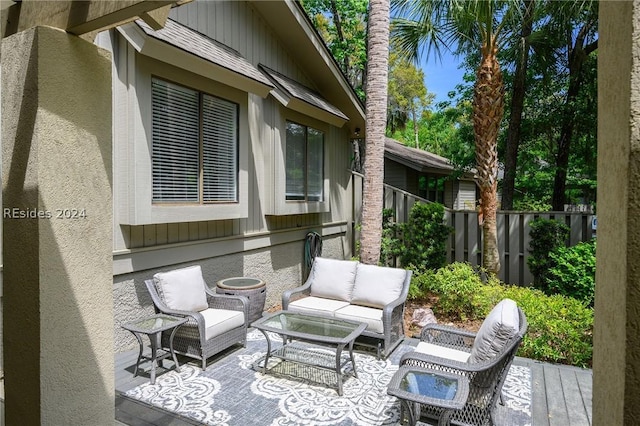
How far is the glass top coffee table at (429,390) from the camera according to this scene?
3.00m

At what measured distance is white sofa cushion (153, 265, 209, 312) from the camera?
196 inches

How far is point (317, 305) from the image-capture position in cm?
586

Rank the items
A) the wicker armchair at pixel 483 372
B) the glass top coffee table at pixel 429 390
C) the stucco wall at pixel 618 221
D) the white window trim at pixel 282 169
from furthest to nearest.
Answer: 1. the white window trim at pixel 282 169
2. the wicker armchair at pixel 483 372
3. the glass top coffee table at pixel 429 390
4. the stucco wall at pixel 618 221

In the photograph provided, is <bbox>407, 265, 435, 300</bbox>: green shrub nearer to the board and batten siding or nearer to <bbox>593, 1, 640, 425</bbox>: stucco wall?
the board and batten siding

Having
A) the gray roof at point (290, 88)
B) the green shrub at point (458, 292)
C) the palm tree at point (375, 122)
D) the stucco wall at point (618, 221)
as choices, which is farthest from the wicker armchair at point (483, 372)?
the gray roof at point (290, 88)

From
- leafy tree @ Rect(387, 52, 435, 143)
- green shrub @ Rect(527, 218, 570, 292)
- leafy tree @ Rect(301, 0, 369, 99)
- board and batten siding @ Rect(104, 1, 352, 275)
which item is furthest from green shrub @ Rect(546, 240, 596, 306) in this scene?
leafy tree @ Rect(387, 52, 435, 143)

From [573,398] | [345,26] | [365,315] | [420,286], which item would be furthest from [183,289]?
[345,26]

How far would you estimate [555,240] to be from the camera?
823cm

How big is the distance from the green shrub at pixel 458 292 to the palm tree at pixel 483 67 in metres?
1.02


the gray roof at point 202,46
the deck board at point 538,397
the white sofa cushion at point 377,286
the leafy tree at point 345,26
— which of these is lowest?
the deck board at point 538,397

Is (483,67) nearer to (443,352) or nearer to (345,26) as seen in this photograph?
(443,352)

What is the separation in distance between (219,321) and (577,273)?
6.18m

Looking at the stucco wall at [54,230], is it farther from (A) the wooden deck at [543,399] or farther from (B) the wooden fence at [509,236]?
(B) the wooden fence at [509,236]

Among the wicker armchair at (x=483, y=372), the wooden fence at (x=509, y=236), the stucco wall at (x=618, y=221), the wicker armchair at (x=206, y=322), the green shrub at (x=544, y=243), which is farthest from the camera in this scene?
the wooden fence at (x=509, y=236)
